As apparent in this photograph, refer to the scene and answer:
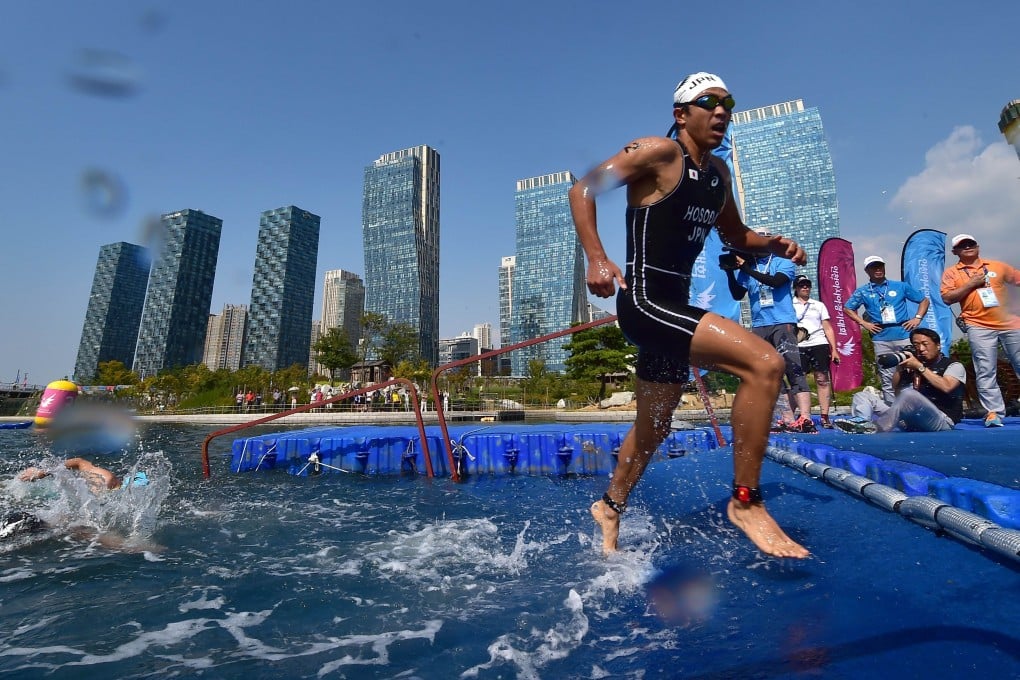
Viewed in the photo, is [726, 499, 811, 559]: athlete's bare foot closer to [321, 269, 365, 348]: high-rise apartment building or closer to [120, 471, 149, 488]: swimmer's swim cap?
[120, 471, 149, 488]: swimmer's swim cap

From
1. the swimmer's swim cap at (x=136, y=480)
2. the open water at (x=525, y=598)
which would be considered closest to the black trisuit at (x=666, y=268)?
the open water at (x=525, y=598)

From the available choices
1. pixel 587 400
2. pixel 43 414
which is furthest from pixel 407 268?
pixel 43 414

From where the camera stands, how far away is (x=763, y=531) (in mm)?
2043

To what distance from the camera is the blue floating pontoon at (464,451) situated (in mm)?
7230

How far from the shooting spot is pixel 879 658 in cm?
123

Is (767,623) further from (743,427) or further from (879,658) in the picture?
(743,427)

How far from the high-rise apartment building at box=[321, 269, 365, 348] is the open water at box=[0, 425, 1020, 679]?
12544 cm

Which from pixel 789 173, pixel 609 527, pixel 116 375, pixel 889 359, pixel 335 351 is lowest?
pixel 609 527

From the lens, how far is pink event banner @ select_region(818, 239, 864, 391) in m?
11.0

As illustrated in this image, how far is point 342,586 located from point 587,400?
37548 millimetres

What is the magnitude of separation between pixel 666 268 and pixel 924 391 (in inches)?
207

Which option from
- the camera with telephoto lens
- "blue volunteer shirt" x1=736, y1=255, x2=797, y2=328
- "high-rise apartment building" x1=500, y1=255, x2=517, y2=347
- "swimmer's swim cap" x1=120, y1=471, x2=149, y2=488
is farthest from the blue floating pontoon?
"high-rise apartment building" x1=500, y1=255, x2=517, y2=347

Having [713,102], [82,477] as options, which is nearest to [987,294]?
[713,102]

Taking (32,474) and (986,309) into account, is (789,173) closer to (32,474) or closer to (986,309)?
(986,309)
